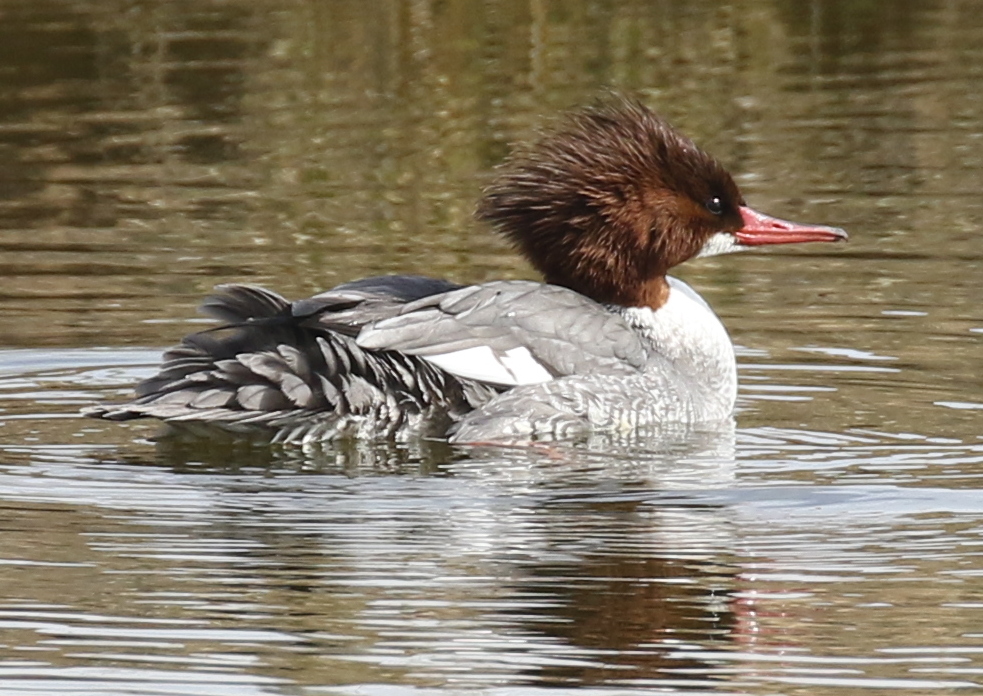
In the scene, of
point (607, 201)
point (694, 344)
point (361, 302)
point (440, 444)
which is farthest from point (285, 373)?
point (694, 344)

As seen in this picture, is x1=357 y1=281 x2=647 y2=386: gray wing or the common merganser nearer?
the common merganser

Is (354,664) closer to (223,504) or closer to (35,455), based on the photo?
(223,504)

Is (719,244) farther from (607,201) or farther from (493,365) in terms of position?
Answer: (493,365)

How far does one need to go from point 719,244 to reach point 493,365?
4.48 feet

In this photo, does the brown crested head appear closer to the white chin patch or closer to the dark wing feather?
the white chin patch

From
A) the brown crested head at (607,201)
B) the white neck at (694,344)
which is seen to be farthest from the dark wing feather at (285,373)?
the white neck at (694,344)

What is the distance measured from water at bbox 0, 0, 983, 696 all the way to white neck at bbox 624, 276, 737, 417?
0.64 feet

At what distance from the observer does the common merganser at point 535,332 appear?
A: 7.40 meters

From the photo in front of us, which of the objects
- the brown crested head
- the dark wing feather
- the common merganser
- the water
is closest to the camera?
the water

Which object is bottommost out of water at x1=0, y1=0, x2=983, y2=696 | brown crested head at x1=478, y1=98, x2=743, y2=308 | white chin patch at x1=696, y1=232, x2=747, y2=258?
water at x1=0, y1=0, x2=983, y2=696

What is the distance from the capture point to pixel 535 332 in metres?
7.77

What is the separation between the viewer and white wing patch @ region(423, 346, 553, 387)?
7.57 metres

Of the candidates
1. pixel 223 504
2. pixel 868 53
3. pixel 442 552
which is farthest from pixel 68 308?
pixel 868 53

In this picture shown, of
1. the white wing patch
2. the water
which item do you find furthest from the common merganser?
the water
